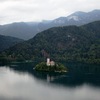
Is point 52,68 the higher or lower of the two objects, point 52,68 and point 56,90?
the higher

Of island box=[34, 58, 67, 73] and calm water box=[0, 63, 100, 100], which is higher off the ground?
island box=[34, 58, 67, 73]

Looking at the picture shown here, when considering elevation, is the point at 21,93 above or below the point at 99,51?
below

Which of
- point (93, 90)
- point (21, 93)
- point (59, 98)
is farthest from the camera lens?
point (93, 90)

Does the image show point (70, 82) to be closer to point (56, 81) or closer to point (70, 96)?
point (56, 81)

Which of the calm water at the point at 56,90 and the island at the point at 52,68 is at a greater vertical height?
the island at the point at 52,68

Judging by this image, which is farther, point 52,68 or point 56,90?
point 52,68

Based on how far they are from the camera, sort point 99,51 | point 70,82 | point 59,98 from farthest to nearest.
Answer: point 99,51
point 70,82
point 59,98

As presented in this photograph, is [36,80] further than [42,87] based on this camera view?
Yes

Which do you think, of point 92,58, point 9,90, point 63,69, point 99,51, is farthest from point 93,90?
point 99,51

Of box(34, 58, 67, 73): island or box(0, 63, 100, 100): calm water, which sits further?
box(34, 58, 67, 73): island

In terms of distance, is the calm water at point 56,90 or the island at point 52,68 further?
the island at point 52,68
